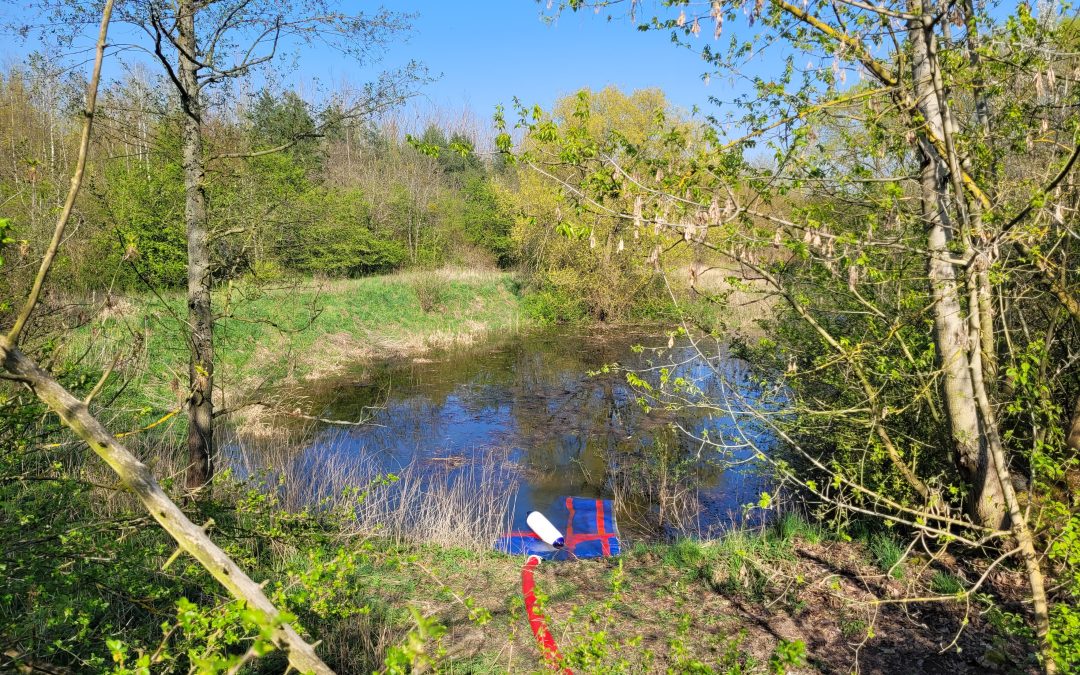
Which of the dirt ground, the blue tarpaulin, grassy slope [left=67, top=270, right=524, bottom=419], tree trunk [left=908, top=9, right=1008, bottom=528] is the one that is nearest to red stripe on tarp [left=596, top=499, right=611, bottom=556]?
the blue tarpaulin

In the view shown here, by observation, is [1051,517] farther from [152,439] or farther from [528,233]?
[528,233]

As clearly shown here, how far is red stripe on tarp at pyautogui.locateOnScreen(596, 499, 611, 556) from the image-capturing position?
7.72 m

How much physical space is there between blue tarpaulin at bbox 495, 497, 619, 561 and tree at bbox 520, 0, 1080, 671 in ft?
10.8

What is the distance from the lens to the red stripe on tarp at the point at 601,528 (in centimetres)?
772

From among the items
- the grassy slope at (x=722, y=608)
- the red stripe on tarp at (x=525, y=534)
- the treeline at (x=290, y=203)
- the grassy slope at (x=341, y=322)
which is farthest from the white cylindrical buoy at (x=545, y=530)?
the grassy slope at (x=341, y=322)

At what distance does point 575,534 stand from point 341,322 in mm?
13848

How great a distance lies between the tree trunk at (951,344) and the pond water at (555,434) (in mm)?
1690

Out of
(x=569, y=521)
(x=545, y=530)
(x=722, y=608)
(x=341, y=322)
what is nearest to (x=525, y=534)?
(x=545, y=530)

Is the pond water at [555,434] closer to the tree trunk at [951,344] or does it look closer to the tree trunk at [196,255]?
the tree trunk at [951,344]

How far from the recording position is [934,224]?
131 inches

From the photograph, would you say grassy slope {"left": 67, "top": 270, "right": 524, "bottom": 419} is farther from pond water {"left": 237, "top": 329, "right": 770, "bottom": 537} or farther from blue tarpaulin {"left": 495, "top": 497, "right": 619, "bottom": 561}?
blue tarpaulin {"left": 495, "top": 497, "right": 619, "bottom": 561}

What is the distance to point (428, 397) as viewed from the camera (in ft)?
49.1

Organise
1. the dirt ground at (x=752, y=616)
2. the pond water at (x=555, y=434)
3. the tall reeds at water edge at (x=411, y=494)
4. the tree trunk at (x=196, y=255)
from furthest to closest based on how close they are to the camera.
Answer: the pond water at (x=555, y=434)
the tall reeds at water edge at (x=411, y=494)
the tree trunk at (x=196, y=255)
the dirt ground at (x=752, y=616)

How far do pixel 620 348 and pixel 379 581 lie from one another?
48.6ft
